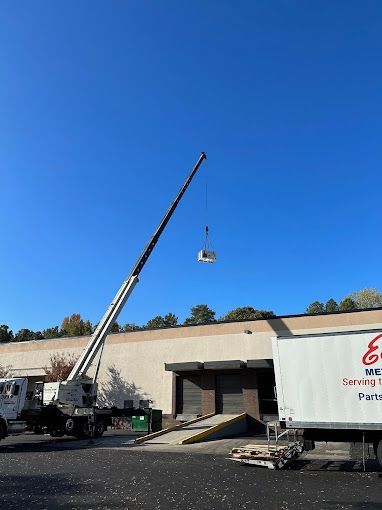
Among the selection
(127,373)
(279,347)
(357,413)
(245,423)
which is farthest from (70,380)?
(357,413)

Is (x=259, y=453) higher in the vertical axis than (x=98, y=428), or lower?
lower

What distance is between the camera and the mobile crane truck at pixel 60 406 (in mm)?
20891

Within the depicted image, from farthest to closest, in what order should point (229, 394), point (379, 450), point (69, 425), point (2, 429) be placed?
1. point (229, 394)
2. point (69, 425)
3. point (2, 429)
4. point (379, 450)

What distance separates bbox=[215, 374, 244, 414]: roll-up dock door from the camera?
28.7 metres

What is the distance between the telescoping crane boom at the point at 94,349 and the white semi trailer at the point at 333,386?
571 inches

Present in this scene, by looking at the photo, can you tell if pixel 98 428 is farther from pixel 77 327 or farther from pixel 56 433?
pixel 77 327

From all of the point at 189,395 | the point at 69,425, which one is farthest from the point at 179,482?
the point at 189,395

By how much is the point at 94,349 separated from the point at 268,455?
50.3 ft

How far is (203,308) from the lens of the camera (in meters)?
114

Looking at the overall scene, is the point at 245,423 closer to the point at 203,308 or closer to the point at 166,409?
the point at 166,409

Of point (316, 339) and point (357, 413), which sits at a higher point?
point (316, 339)

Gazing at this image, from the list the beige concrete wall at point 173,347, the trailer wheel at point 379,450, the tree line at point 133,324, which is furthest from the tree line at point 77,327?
the trailer wheel at point 379,450

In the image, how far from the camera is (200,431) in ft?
72.6

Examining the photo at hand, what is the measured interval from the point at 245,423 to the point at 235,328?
6425mm
